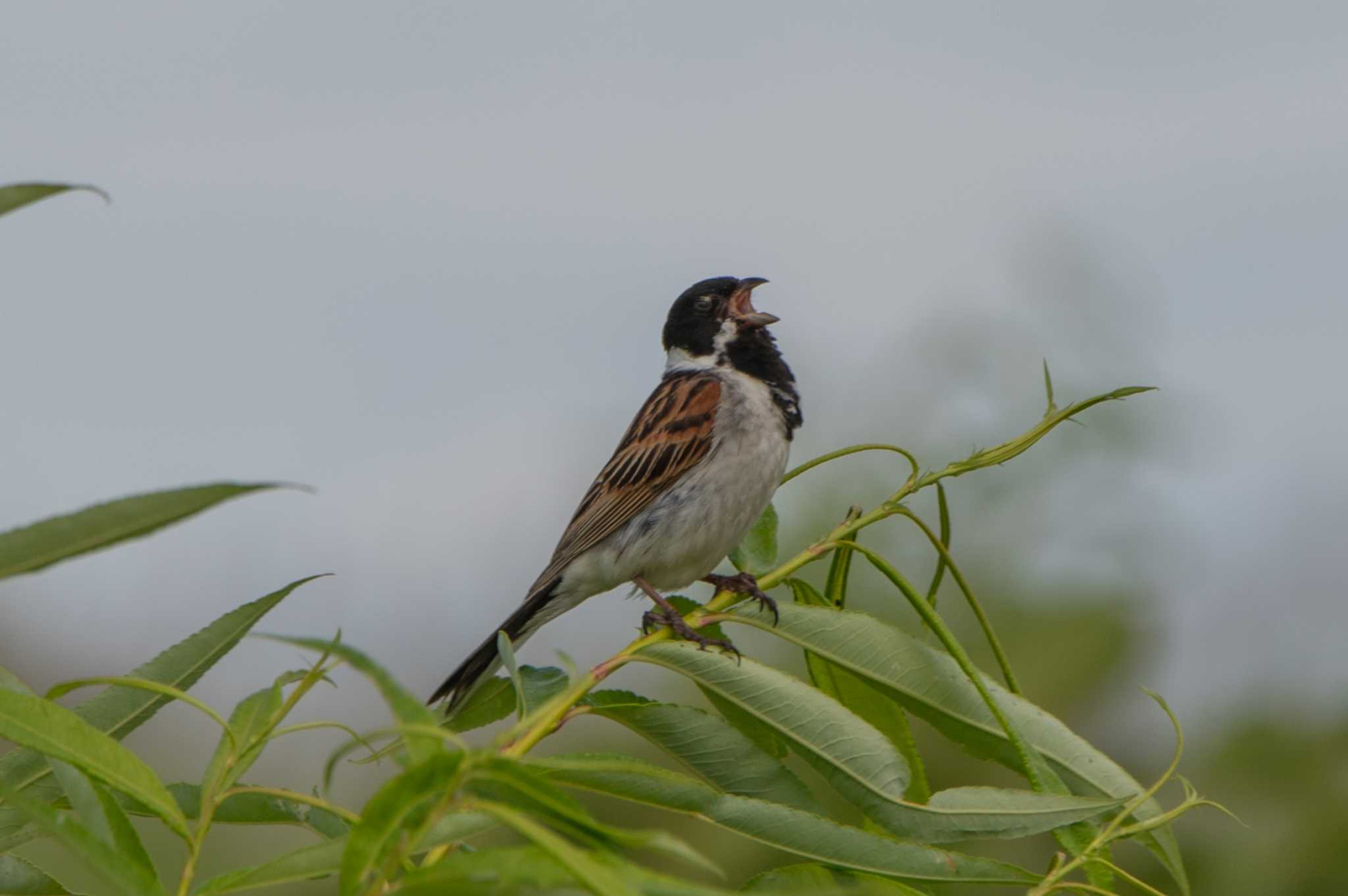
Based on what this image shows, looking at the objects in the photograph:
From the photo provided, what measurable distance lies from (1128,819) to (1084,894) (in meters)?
0.19

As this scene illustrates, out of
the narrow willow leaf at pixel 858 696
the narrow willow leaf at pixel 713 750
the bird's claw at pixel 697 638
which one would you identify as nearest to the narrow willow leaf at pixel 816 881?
the narrow willow leaf at pixel 713 750

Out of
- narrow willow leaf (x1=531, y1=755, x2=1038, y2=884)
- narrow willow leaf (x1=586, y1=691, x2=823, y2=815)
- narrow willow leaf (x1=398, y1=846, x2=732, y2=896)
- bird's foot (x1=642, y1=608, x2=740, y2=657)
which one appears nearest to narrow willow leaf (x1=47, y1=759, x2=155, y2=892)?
narrow willow leaf (x1=398, y1=846, x2=732, y2=896)

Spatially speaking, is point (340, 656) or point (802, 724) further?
point (802, 724)

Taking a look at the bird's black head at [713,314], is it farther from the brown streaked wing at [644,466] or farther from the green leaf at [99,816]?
the green leaf at [99,816]

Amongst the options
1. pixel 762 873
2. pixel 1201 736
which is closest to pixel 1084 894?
pixel 762 873

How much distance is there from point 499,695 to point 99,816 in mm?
883

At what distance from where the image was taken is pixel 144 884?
1369 millimetres

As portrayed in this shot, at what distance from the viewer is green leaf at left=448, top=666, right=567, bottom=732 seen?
2.19 meters

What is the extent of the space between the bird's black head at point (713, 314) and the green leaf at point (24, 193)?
14.1 ft

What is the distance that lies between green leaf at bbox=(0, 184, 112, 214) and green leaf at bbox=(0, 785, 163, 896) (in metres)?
0.52

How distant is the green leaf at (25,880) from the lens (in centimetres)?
181

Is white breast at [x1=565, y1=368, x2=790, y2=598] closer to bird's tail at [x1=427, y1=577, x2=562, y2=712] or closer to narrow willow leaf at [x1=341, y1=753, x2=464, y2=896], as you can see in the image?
bird's tail at [x1=427, y1=577, x2=562, y2=712]

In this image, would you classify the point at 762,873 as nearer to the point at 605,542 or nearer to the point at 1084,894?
the point at 1084,894

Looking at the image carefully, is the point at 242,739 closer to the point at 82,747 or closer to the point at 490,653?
the point at 82,747
